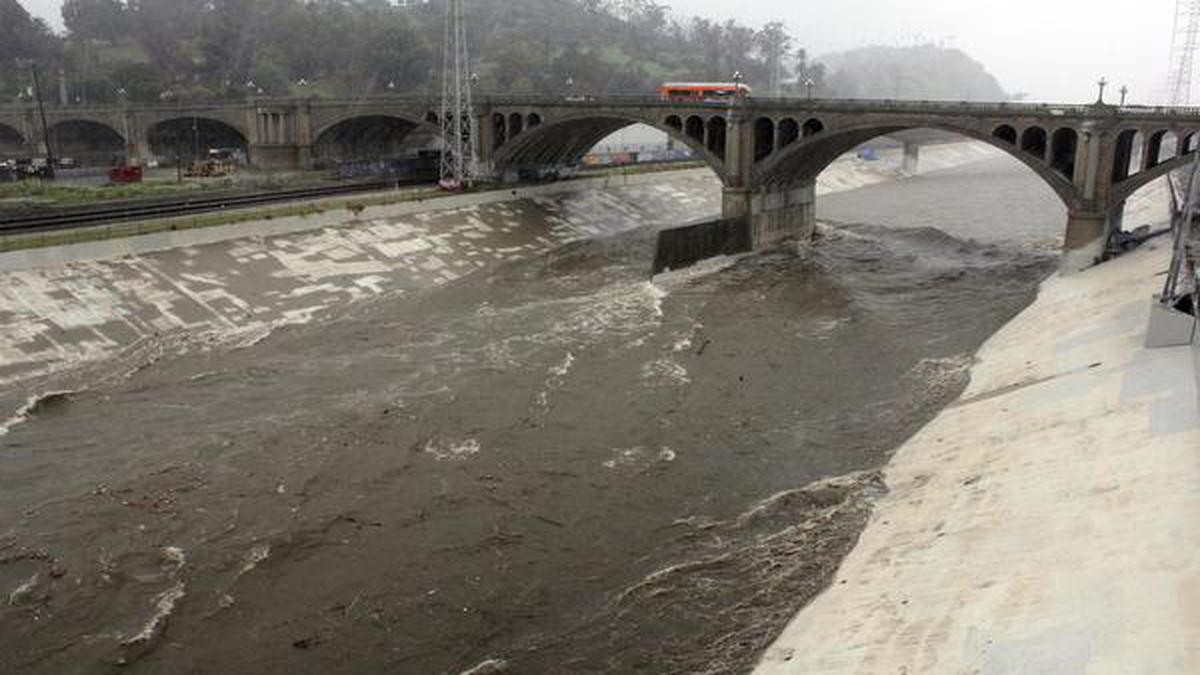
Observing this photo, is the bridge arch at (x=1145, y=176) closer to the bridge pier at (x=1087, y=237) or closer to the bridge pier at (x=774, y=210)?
the bridge pier at (x=1087, y=237)

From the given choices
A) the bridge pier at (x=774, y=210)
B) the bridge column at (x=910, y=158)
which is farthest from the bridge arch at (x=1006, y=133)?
the bridge column at (x=910, y=158)

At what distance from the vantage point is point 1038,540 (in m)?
24.7

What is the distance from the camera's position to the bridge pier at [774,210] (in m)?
83.2

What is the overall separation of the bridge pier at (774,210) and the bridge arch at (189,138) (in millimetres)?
78804

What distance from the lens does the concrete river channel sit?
972 inches

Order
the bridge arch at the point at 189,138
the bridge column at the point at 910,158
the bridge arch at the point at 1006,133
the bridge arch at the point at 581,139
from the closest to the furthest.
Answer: the bridge arch at the point at 1006,133 → the bridge arch at the point at 581,139 → the bridge arch at the point at 189,138 → the bridge column at the point at 910,158

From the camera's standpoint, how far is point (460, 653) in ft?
76.9

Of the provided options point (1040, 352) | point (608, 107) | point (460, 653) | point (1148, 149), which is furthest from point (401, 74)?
point (460, 653)

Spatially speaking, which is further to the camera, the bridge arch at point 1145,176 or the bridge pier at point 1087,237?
the bridge pier at point 1087,237

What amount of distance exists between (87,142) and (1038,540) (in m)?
154

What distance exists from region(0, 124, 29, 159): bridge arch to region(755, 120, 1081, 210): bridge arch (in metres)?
113

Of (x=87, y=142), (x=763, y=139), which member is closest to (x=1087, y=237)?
(x=763, y=139)

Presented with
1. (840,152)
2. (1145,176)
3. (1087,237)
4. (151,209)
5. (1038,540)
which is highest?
(840,152)

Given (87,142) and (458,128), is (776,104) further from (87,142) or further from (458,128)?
(87,142)
